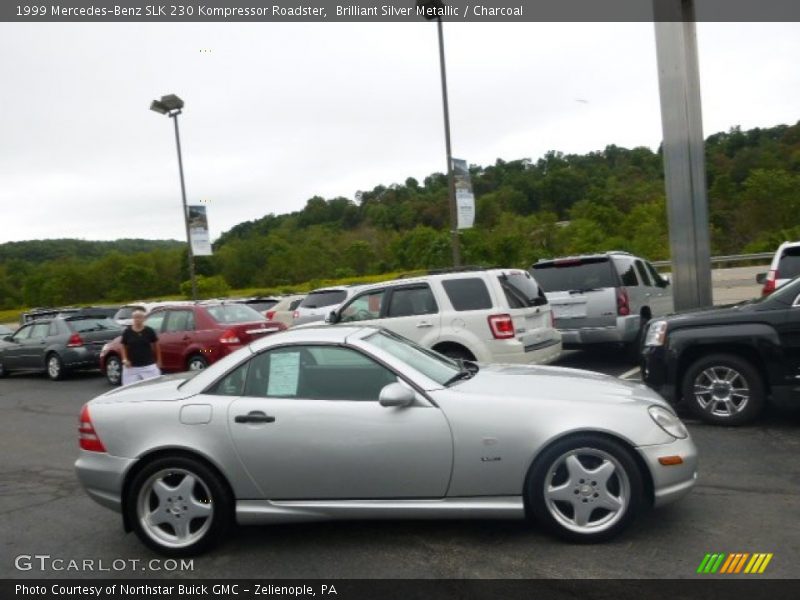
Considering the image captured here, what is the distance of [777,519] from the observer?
468 centimetres

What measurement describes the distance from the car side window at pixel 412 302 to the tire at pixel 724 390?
3.47 meters

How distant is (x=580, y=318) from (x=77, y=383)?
1071cm

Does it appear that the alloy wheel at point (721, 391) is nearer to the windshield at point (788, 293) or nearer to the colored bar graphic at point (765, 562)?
the windshield at point (788, 293)

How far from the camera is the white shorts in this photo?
28.7ft

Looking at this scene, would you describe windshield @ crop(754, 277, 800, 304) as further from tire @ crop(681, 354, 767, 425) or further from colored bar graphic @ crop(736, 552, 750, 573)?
colored bar graphic @ crop(736, 552, 750, 573)

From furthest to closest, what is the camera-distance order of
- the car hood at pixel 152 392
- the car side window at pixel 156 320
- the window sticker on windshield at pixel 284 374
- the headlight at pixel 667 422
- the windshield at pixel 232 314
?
the car side window at pixel 156 320, the windshield at pixel 232 314, the car hood at pixel 152 392, the window sticker on windshield at pixel 284 374, the headlight at pixel 667 422

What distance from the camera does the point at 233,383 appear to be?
483cm

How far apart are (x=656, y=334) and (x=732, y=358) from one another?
807 millimetres

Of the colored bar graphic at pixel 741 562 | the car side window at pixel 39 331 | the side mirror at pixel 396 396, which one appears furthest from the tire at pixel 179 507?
the car side window at pixel 39 331

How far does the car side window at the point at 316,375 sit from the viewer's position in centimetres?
470

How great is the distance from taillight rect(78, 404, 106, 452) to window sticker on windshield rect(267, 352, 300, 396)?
120 cm

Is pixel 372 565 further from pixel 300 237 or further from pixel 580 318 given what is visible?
pixel 300 237

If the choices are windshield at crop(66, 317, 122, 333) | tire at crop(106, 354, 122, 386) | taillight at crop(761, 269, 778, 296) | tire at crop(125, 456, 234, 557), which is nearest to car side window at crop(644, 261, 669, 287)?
taillight at crop(761, 269, 778, 296)
